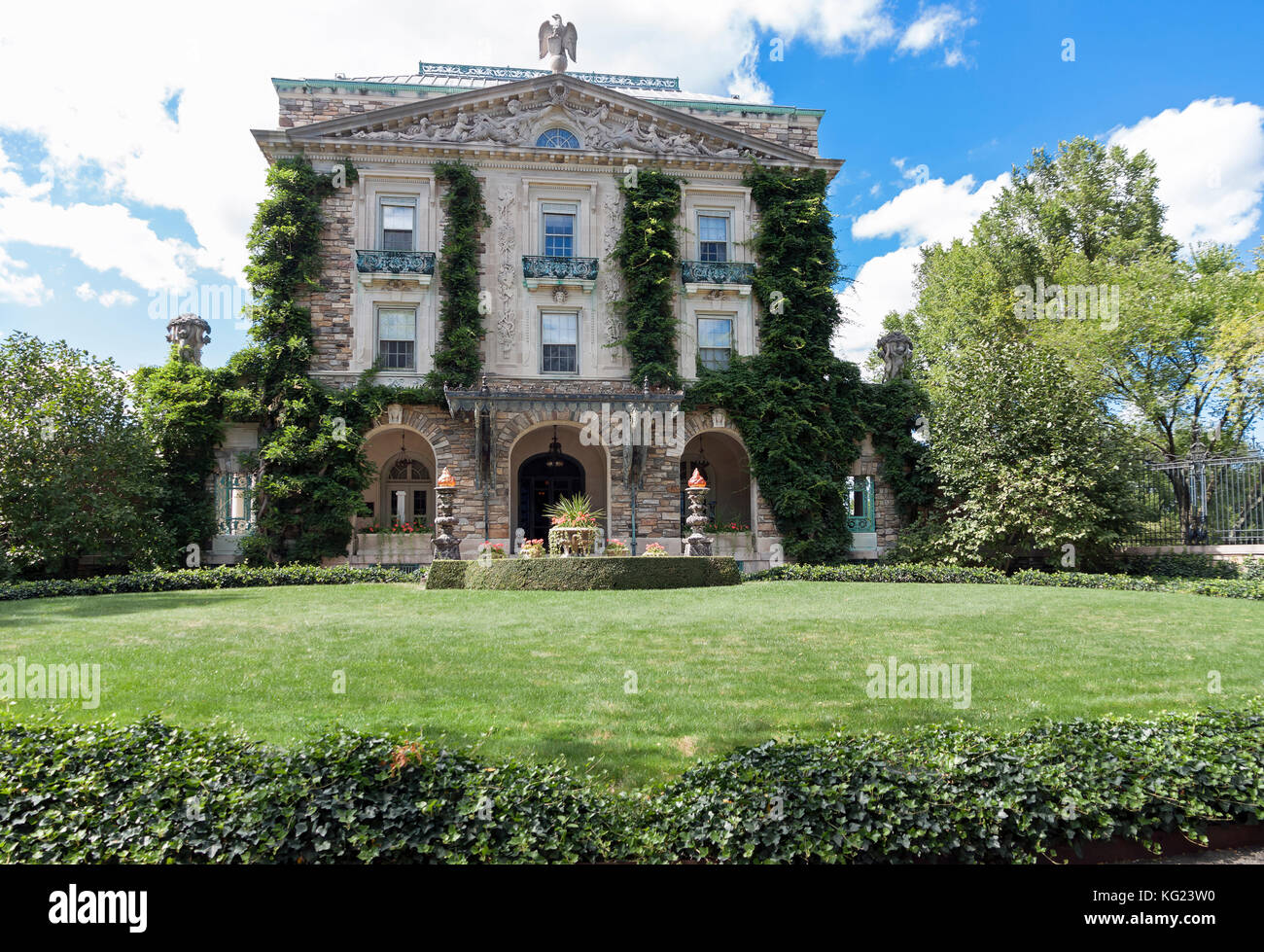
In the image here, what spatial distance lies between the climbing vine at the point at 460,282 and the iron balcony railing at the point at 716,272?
6.00 m

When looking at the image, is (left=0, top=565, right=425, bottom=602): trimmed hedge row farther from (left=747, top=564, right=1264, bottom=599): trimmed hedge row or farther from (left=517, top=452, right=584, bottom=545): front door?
(left=747, top=564, right=1264, bottom=599): trimmed hedge row

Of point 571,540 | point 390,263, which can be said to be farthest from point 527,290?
point 571,540

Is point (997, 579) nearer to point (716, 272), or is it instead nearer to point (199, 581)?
point (716, 272)

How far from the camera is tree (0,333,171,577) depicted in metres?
15.9

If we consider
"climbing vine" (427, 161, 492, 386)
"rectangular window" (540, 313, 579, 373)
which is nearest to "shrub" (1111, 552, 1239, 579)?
"rectangular window" (540, 313, 579, 373)

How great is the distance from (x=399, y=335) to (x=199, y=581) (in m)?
8.70

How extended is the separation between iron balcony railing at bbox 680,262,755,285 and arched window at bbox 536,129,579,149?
196 inches

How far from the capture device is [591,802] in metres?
3.74
